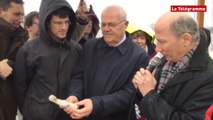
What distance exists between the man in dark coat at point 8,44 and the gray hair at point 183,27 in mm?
1167

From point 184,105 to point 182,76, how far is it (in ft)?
0.45

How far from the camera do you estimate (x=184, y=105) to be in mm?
1650

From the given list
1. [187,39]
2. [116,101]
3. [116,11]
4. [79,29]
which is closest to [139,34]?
[79,29]

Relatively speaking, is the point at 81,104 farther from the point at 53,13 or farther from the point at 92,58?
the point at 53,13

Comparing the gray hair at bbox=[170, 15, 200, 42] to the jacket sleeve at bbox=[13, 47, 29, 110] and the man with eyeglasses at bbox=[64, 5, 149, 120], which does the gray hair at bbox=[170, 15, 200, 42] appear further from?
the jacket sleeve at bbox=[13, 47, 29, 110]

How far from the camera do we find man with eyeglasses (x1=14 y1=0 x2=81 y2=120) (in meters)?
2.36

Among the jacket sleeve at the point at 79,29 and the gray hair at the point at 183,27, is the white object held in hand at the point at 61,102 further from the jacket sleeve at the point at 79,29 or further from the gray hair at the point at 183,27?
the jacket sleeve at the point at 79,29

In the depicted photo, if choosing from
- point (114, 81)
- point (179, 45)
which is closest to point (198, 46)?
point (179, 45)

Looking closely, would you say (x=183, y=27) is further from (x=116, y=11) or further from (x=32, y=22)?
(x=32, y=22)

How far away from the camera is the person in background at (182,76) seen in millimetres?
1606

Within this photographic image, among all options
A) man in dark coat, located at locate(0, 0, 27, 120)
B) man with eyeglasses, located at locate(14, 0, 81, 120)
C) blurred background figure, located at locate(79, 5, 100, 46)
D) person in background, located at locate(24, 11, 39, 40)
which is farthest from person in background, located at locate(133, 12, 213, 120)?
person in background, located at locate(24, 11, 39, 40)

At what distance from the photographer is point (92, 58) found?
2.33 meters

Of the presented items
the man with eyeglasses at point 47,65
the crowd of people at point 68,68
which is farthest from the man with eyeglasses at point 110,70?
the man with eyeglasses at point 47,65

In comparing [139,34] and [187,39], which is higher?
[187,39]
